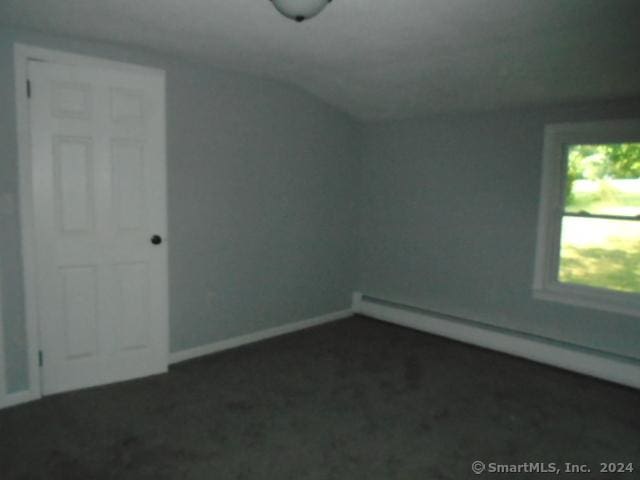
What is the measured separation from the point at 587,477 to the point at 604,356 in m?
1.50

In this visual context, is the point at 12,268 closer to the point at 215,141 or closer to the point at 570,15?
the point at 215,141

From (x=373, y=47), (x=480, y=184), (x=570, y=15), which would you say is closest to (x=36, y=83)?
(x=373, y=47)

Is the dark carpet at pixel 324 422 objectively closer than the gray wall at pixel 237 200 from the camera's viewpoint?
Yes

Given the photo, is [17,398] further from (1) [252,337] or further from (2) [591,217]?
(2) [591,217]

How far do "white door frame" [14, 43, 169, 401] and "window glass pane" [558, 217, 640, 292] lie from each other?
3.74 metres

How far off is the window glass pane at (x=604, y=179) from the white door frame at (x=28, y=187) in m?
3.58

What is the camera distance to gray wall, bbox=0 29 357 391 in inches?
119

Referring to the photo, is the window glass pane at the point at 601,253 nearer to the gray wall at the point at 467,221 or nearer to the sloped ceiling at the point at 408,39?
the gray wall at the point at 467,221

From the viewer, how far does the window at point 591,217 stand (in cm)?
362

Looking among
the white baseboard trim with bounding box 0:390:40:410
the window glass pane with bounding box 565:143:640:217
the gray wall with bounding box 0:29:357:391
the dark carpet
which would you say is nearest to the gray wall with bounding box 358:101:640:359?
the window glass pane with bounding box 565:143:640:217

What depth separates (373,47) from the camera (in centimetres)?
314

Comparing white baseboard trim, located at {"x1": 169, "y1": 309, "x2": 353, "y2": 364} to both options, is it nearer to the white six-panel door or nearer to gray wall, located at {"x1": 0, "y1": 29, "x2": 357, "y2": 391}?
gray wall, located at {"x1": 0, "y1": 29, "x2": 357, "y2": 391}
